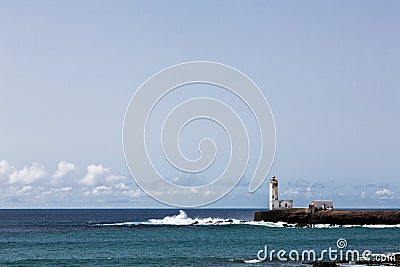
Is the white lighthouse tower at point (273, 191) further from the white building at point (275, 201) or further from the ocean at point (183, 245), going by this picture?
the ocean at point (183, 245)

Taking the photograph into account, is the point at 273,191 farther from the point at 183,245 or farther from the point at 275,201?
the point at 183,245

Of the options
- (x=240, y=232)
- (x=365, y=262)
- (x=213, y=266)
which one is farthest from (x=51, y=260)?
(x=240, y=232)

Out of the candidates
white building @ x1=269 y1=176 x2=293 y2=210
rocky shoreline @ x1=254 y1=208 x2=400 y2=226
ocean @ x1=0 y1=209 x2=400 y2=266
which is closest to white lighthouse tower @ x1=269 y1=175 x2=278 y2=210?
white building @ x1=269 y1=176 x2=293 y2=210

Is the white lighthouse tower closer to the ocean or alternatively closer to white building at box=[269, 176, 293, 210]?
white building at box=[269, 176, 293, 210]

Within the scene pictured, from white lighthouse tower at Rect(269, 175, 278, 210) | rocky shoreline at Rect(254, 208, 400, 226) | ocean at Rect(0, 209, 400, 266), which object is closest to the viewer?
ocean at Rect(0, 209, 400, 266)

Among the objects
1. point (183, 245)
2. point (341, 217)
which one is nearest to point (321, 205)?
point (341, 217)

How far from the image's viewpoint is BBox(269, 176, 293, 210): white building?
106m

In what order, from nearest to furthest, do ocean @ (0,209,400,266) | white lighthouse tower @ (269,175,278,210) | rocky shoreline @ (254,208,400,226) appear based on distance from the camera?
1. ocean @ (0,209,400,266)
2. rocky shoreline @ (254,208,400,226)
3. white lighthouse tower @ (269,175,278,210)

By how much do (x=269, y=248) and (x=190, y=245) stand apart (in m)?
8.99

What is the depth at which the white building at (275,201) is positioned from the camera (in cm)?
10575

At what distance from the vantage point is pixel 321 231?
289 ft

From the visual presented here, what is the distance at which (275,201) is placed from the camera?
350 ft

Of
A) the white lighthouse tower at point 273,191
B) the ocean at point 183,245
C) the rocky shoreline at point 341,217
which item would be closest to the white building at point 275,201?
the white lighthouse tower at point 273,191

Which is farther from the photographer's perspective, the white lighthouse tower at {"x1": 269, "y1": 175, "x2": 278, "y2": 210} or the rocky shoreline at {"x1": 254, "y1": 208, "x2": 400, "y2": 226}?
the white lighthouse tower at {"x1": 269, "y1": 175, "x2": 278, "y2": 210}
